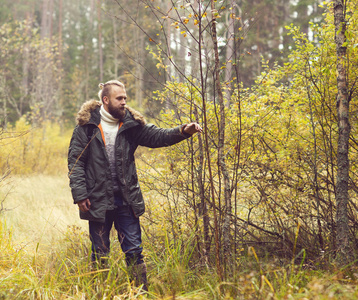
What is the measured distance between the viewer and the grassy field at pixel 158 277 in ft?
7.15

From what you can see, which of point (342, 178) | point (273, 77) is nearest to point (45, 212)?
point (273, 77)

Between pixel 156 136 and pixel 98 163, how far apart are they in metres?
0.58

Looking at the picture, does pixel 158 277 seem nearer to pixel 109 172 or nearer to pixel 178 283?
pixel 178 283

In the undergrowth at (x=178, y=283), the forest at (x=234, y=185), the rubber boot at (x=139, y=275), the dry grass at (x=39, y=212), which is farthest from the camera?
the dry grass at (x=39, y=212)

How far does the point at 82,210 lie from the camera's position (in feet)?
9.84

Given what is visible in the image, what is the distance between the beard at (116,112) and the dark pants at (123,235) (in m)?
0.79

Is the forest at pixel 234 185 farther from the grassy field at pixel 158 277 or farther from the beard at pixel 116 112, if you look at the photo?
the beard at pixel 116 112

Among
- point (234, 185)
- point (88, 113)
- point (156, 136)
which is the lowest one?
point (234, 185)

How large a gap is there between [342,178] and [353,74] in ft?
3.68

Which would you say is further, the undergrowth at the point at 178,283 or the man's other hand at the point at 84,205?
the man's other hand at the point at 84,205

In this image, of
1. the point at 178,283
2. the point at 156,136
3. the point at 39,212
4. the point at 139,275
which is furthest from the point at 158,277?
the point at 39,212

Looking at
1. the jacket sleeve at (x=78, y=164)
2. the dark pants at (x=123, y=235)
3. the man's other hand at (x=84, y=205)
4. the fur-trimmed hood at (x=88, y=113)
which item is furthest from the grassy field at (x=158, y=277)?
the fur-trimmed hood at (x=88, y=113)

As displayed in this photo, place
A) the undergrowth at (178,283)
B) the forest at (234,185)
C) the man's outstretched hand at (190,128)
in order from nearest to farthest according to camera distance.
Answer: the undergrowth at (178,283) → the forest at (234,185) → the man's outstretched hand at (190,128)

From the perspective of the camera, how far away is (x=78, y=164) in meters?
3.08
